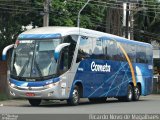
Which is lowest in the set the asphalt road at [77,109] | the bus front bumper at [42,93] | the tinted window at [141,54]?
the asphalt road at [77,109]

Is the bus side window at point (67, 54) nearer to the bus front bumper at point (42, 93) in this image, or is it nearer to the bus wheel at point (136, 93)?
the bus front bumper at point (42, 93)

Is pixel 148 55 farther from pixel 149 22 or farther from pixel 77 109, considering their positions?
pixel 149 22

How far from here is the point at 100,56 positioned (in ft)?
85.7

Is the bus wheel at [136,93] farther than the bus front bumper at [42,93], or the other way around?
the bus wheel at [136,93]

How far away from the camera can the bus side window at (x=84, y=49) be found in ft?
78.9

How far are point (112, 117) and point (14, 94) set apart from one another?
25.0 feet

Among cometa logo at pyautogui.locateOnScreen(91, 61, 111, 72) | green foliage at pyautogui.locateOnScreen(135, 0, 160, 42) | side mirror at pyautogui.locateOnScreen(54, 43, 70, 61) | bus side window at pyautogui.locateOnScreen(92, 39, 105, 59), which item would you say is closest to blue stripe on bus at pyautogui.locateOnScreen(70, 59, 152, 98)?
cometa logo at pyautogui.locateOnScreen(91, 61, 111, 72)

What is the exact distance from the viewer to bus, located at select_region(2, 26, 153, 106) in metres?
22.6

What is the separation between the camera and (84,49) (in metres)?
24.5

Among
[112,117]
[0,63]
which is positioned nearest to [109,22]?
[0,63]

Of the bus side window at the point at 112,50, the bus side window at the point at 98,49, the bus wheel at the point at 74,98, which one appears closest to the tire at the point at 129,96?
the bus side window at the point at 112,50

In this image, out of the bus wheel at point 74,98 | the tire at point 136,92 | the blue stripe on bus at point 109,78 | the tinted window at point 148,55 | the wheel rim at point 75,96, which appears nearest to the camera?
the bus wheel at point 74,98

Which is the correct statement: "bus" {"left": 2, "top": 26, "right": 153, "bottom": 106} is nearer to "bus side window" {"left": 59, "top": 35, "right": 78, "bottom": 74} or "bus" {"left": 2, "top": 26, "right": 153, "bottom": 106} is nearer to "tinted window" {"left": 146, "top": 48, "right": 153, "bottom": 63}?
"bus side window" {"left": 59, "top": 35, "right": 78, "bottom": 74}

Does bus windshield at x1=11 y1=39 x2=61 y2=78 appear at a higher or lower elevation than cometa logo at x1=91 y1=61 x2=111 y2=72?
higher
